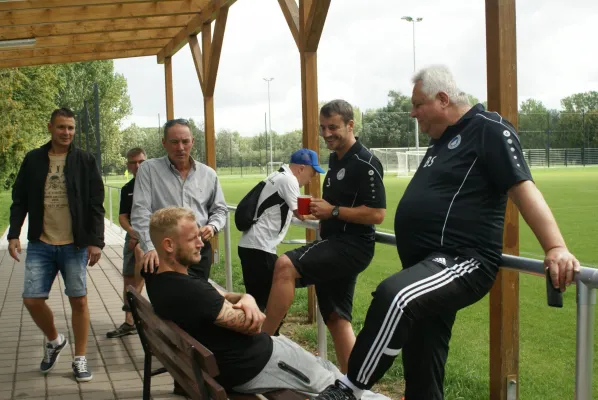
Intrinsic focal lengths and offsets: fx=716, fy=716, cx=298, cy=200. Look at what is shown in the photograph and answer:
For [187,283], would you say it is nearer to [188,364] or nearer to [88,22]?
[188,364]

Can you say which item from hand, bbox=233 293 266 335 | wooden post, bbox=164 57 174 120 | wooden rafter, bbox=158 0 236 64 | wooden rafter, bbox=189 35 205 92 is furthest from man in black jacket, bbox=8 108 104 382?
wooden post, bbox=164 57 174 120

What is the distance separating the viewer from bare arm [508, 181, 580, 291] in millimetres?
2086

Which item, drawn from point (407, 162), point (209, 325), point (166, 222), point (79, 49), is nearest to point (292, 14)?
point (166, 222)

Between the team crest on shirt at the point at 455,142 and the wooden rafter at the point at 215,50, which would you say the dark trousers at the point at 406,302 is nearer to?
the team crest on shirt at the point at 455,142

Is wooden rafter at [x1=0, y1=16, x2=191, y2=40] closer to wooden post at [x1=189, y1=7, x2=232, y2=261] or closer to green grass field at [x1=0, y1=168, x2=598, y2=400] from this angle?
wooden post at [x1=189, y1=7, x2=232, y2=261]

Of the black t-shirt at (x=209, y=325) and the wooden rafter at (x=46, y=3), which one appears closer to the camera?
the black t-shirt at (x=209, y=325)

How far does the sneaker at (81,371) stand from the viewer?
4.59 meters

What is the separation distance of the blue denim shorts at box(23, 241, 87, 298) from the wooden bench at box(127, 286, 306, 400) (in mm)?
1543

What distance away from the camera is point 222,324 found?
2.62 m

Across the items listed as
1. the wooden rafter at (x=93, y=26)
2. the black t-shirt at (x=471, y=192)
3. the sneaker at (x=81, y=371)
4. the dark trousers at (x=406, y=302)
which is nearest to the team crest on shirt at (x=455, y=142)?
the black t-shirt at (x=471, y=192)

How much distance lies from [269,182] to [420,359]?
5.83 feet

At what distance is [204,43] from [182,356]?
795cm

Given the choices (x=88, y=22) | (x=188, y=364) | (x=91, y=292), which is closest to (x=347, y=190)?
(x=188, y=364)

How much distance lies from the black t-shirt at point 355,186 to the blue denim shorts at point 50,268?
1.95m
